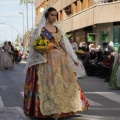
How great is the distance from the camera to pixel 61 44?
293 inches

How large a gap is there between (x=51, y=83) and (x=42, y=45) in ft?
2.05

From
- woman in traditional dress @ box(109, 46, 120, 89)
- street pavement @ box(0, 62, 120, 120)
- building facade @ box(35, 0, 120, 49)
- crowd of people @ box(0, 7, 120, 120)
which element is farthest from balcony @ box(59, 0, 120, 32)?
crowd of people @ box(0, 7, 120, 120)

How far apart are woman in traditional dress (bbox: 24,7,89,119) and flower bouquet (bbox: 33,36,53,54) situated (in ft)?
0.34

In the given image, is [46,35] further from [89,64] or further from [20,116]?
[89,64]

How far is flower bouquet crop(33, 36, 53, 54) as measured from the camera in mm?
6973

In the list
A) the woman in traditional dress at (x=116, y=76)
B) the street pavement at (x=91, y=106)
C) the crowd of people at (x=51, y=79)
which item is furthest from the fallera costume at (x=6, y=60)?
the crowd of people at (x=51, y=79)

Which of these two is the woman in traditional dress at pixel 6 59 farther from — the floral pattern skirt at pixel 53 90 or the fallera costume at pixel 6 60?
the floral pattern skirt at pixel 53 90

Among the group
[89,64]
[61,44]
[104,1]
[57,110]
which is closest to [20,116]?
[57,110]

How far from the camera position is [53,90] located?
7012 mm

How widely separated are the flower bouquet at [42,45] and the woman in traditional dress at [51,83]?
4.1 inches

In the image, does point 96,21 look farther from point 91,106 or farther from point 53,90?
point 53,90

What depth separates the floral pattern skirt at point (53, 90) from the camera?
697cm

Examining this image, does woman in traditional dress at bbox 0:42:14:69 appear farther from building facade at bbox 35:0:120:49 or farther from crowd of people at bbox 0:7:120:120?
crowd of people at bbox 0:7:120:120

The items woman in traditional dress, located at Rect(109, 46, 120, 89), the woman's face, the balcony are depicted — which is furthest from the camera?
the balcony
